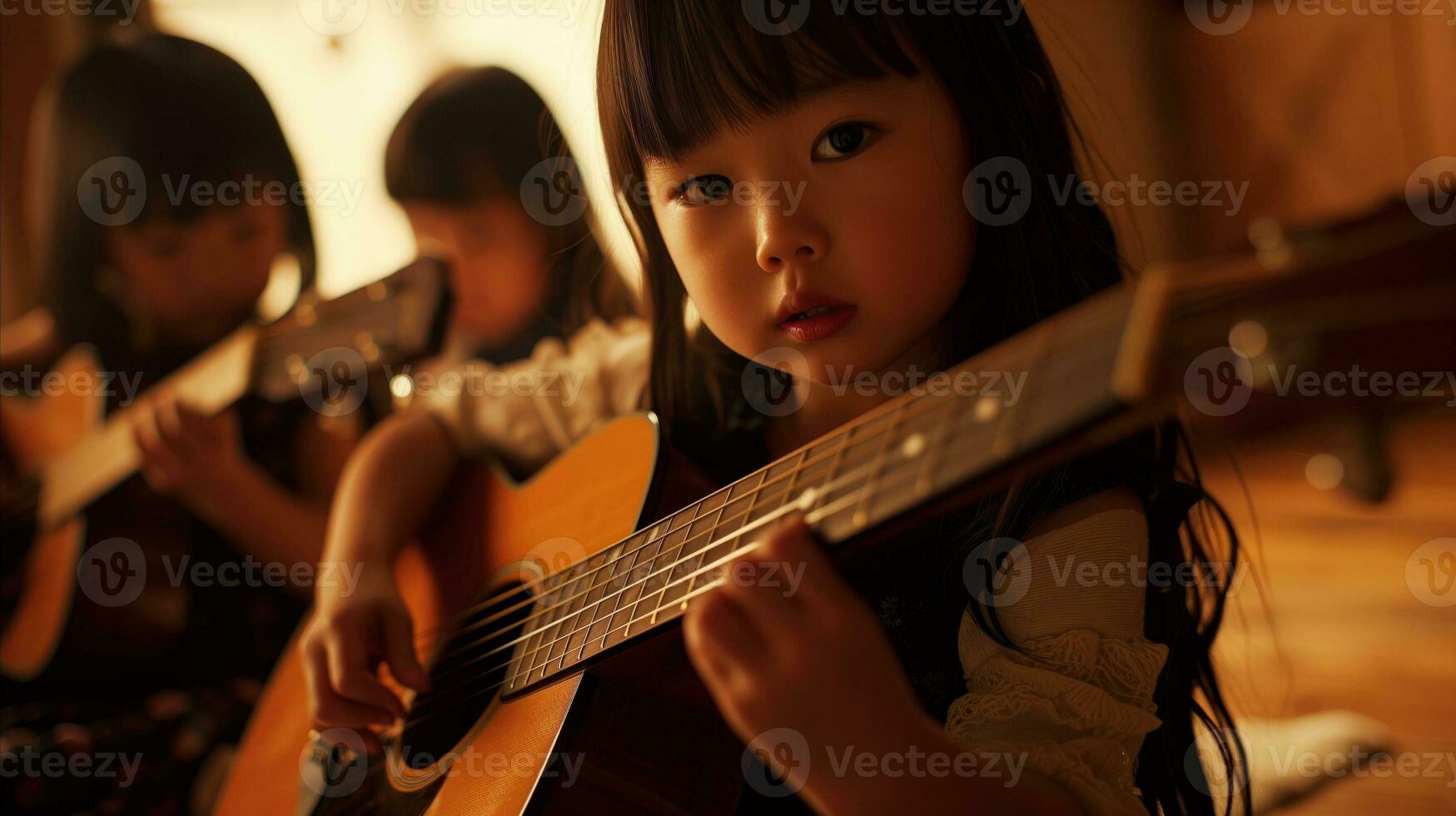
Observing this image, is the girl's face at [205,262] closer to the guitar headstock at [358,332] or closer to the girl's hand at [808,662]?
the guitar headstock at [358,332]

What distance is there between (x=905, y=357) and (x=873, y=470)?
0.28 metres

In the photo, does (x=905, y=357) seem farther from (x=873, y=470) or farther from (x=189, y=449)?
(x=189, y=449)

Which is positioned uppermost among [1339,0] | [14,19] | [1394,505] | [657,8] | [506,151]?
[14,19]

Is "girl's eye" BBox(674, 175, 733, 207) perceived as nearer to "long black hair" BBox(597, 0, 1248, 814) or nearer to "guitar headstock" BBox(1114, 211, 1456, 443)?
"long black hair" BBox(597, 0, 1248, 814)

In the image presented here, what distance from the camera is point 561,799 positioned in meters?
0.56

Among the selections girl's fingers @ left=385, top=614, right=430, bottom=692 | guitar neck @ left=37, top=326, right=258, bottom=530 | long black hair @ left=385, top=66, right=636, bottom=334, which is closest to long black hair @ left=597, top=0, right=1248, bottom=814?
girl's fingers @ left=385, top=614, right=430, bottom=692

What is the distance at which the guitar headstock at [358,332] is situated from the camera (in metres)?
1.03

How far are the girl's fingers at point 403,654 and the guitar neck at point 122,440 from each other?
577 millimetres

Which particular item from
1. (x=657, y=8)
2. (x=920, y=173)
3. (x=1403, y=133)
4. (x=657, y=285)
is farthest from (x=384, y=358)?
(x=1403, y=133)

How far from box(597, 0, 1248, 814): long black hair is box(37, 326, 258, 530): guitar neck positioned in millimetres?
743

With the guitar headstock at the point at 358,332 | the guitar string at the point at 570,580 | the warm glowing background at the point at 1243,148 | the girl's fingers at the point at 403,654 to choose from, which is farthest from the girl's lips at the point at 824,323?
the guitar headstock at the point at 358,332

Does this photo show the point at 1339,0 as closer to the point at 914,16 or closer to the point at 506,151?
the point at 506,151

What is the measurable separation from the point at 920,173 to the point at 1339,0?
2137mm

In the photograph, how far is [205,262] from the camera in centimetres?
136
